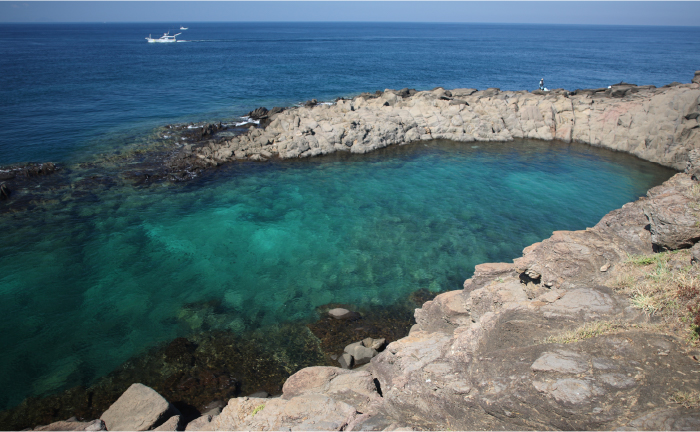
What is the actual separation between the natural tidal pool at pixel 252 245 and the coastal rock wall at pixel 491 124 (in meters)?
2.71

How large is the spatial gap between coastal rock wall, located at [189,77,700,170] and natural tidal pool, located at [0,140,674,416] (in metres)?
2.71

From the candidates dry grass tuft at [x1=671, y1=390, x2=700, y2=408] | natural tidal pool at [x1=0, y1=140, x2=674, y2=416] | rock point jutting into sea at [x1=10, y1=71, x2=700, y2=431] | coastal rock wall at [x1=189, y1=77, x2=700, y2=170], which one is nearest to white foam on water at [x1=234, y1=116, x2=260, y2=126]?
coastal rock wall at [x1=189, y1=77, x2=700, y2=170]

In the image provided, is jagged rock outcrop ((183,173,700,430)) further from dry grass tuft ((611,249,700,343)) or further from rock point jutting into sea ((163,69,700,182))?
rock point jutting into sea ((163,69,700,182))

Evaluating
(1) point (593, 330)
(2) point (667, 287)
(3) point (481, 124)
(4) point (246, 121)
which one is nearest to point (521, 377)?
(1) point (593, 330)

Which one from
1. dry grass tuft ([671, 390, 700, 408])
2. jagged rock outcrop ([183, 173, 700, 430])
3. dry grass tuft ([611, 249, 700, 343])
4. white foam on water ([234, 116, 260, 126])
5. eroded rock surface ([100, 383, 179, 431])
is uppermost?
white foam on water ([234, 116, 260, 126])

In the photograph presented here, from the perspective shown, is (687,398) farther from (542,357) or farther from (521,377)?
(521,377)

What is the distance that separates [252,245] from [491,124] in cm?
2914

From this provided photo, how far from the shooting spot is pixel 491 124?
38156 mm

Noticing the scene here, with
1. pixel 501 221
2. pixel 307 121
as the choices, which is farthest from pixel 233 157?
pixel 501 221

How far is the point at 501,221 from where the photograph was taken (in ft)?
74.9

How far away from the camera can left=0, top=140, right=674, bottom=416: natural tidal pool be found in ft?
48.0

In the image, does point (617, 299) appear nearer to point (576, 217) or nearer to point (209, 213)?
point (576, 217)

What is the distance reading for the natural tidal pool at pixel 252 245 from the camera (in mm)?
14617

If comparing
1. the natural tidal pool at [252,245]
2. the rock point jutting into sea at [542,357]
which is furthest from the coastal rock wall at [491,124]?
the rock point jutting into sea at [542,357]
